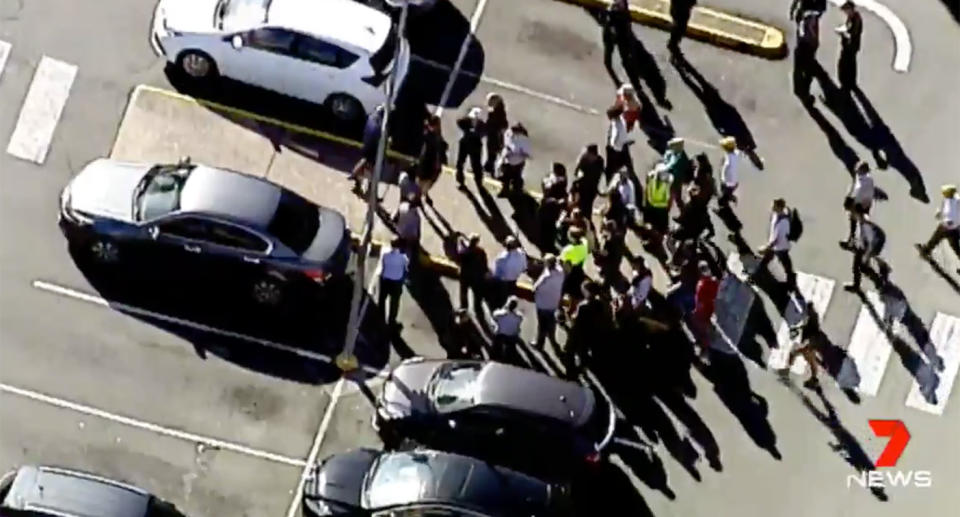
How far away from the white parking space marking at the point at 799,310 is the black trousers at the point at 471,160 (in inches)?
211

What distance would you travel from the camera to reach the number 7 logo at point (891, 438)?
3080 cm

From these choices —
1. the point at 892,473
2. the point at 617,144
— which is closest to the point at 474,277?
the point at 617,144

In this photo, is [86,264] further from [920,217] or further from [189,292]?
[920,217]

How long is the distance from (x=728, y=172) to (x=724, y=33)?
12.0 feet

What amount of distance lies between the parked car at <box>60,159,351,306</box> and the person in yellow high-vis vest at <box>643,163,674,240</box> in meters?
4.85

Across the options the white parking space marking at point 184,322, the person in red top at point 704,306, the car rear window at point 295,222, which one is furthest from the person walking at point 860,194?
the car rear window at point 295,222

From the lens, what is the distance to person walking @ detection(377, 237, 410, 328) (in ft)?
98.3

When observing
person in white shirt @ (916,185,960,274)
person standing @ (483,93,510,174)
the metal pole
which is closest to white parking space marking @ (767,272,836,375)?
person in white shirt @ (916,185,960,274)

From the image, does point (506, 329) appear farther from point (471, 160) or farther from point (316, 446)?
point (471, 160)

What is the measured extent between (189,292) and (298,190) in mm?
2630

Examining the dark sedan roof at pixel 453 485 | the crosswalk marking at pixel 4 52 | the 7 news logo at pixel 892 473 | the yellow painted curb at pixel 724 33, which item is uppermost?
the yellow painted curb at pixel 724 33

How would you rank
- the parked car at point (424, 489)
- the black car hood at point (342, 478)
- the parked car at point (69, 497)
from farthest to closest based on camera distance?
the black car hood at point (342, 478)
the parked car at point (424, 489)
the parked car at point (69, 497)

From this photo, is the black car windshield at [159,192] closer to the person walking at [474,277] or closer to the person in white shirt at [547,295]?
the person walking at [474,277]

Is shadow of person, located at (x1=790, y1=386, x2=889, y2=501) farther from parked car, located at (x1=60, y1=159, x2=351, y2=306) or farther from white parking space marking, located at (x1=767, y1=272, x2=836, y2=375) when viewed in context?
parked car, located at (x1=60, y1=159, x2=351, y2=306)
